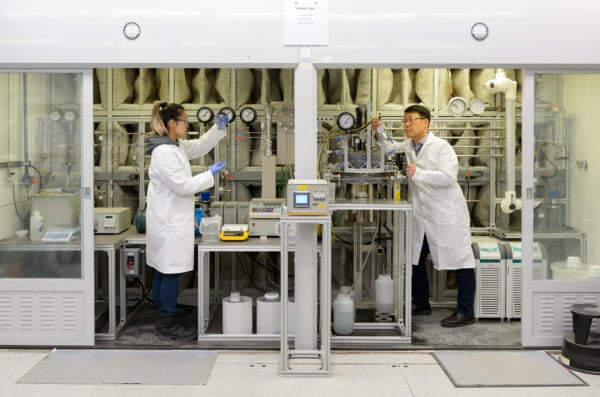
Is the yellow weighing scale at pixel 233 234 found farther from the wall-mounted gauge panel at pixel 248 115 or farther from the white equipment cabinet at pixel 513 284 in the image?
the white equipment cabinet at pixel 513 284

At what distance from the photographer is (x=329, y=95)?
17.7ft

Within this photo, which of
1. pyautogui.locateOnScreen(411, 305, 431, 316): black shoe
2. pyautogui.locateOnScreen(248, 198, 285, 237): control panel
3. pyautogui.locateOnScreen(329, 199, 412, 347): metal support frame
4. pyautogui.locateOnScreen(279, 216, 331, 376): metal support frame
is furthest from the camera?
pyautogui.locateOnScreen(411, 305, 431, 316): black shoe

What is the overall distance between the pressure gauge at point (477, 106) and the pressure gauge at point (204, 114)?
1932 millimetres

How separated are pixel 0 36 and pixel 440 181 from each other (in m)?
2.77

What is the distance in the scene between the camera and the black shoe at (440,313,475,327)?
4.50 meters

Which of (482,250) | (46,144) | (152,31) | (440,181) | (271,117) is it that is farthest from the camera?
(271,117)

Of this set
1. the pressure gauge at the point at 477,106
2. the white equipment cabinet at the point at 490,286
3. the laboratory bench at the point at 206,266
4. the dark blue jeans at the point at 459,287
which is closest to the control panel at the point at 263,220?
the laboratory bench at the point at 206,266

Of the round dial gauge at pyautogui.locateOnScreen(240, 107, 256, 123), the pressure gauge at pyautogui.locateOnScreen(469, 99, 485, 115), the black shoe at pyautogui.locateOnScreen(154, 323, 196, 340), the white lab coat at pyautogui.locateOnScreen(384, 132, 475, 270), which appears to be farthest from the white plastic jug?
the pressure gauge at pyautogui.locateOnScreen(469, 99, 485, 115)

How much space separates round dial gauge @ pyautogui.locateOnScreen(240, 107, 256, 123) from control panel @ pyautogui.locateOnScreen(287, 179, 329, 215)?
1.48 m

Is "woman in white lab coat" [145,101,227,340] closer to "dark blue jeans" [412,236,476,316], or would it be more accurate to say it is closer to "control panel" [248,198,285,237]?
"control panel" [248,198,285,237]

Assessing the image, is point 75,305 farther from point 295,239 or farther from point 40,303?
point 295,239

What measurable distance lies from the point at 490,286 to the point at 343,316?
1126 millimetres

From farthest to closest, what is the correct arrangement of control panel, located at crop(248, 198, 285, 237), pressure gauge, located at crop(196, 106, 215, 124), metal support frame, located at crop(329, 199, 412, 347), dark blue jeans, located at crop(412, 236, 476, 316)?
pressure gauge, located at crop(196, 106, 215, 124), dark blue jeans, located at crop(412, 236, 476, 316), control panel, located at crop(248, 198, 285, 237), metal support frame, located at crop(329, 199, 412, 347)

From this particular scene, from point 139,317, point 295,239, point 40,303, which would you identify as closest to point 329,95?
point 295,239
